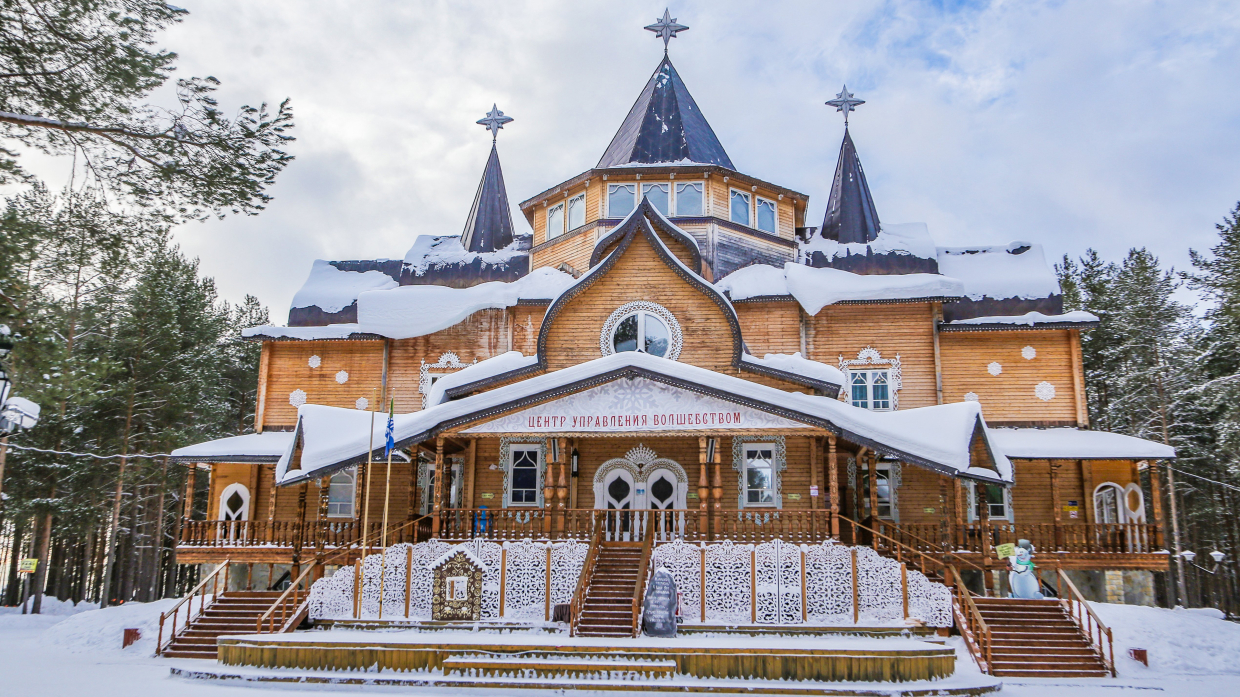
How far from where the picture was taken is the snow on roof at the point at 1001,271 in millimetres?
24172

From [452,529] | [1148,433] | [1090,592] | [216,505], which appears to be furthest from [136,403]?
[1148,433]

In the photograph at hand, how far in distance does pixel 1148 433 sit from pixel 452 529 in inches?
908

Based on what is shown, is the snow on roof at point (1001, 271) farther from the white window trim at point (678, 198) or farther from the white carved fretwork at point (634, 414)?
the white carved fretwork at point (634, 414)

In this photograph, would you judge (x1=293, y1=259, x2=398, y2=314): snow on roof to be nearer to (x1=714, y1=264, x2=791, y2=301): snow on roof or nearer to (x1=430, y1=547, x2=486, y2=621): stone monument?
(x1=714, y1=264, x2=791, y2=301): snow on roof

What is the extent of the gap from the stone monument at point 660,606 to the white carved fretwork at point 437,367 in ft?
34.8

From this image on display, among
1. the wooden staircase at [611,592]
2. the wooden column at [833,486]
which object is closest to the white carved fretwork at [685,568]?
the wooden staircase at [611,592]

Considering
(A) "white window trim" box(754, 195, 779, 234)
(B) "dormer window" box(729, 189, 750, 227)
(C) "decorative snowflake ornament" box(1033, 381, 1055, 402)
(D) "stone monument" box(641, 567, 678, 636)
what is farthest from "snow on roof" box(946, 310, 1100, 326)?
(D) "stone monument" box(641, 567, 678, 636)

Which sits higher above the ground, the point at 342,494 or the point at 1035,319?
the point at 1035,319

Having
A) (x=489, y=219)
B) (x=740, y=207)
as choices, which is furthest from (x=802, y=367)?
(x=489, y=219)

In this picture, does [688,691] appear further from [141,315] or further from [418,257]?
[141,315]

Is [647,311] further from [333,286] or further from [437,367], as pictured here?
[333,286]

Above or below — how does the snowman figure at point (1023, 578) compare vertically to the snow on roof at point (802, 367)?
below

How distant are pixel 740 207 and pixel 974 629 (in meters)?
13.7

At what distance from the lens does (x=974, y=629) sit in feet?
49.7
